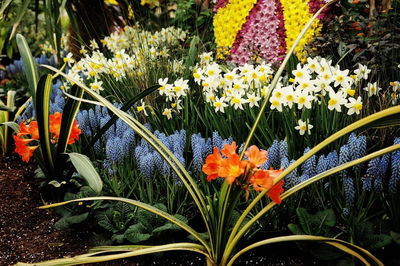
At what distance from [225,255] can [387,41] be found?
6.18ft

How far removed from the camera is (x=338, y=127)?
83.0 inches

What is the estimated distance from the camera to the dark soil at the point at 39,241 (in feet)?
5.74

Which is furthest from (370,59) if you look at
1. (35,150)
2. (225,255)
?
(35,150)

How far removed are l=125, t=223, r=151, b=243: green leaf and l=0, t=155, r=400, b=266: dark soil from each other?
0.13m

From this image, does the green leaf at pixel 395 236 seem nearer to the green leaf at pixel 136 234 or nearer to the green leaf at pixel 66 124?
the green leaf at pixel 136 234

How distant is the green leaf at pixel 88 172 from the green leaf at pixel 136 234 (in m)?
0.30

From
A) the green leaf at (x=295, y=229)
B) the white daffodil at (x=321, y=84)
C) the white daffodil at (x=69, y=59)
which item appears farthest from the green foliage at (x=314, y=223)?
the white daffodil at (x=69, y=59)

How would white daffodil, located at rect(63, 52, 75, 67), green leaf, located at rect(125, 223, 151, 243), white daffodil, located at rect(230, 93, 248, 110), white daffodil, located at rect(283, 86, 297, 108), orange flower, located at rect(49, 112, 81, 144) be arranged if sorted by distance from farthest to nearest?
white daffodil, located at rect(63, 52, 75, 67)
orange flower, located at rect(49, 112, 81, 144)
white daffodil, located at rect(230, 93, 248, 110)
white daffodil, located at rect(283, 86, 297, 108)
green leaf, located at rect(125, 223, 151, 243)

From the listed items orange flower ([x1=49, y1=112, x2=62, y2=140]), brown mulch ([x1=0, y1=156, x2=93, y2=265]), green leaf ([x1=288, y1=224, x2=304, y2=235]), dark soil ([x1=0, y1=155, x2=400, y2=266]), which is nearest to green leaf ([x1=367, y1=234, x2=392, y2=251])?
dark soil ([x1=0, y1=155, x2=400, y2=266])

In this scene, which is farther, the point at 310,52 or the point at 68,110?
the point at 310,52

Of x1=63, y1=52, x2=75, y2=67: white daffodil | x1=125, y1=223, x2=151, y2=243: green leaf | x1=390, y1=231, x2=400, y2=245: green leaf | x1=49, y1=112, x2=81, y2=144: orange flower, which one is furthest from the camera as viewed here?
x1=63, y1=52, x2=75, y2=67: white daffodil

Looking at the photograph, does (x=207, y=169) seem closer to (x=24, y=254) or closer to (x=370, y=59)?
(x=24, y=254)

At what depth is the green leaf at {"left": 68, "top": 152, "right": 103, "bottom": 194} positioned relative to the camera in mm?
1549

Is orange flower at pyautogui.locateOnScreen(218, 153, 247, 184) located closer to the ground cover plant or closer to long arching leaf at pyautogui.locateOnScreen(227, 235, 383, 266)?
the ground cover plant
